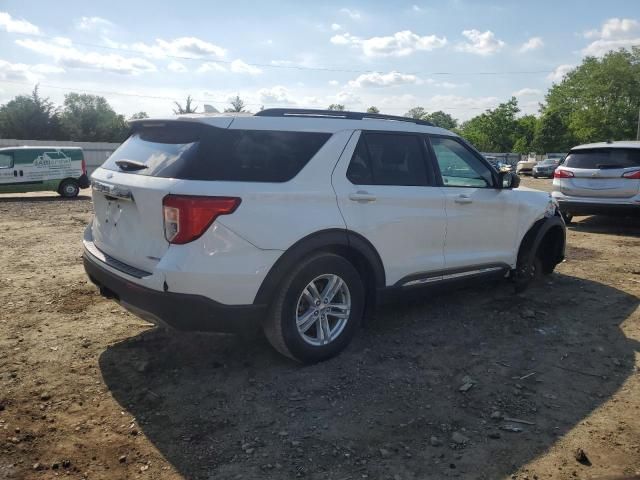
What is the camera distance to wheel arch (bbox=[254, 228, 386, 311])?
3.36 m

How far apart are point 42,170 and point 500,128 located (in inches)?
2687

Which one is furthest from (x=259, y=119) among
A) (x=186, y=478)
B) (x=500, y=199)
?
(x=500, y=199)

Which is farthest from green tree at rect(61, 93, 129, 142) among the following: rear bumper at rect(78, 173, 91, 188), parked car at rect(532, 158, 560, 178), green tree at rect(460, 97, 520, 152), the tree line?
green tree at rect(460, 97, 520, 152)

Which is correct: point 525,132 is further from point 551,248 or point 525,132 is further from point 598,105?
point 551,248

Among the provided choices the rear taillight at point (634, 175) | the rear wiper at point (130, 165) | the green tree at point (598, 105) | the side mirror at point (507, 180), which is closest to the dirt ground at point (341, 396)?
the side mirror at point (507, 180)

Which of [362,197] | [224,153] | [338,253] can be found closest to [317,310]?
[338,253]

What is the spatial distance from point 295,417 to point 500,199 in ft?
9.83

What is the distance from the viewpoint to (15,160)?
1792 centimetres

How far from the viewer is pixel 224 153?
334 cm

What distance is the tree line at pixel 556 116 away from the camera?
51.8 meters

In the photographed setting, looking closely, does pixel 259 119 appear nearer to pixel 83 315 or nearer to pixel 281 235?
pixel 281 235

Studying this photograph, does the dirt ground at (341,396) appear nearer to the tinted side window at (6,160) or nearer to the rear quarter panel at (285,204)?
the rear quarter panel at (285,204)

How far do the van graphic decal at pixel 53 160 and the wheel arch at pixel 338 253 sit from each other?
1778 cm

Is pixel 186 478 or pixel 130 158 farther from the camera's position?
pixel 130 158
